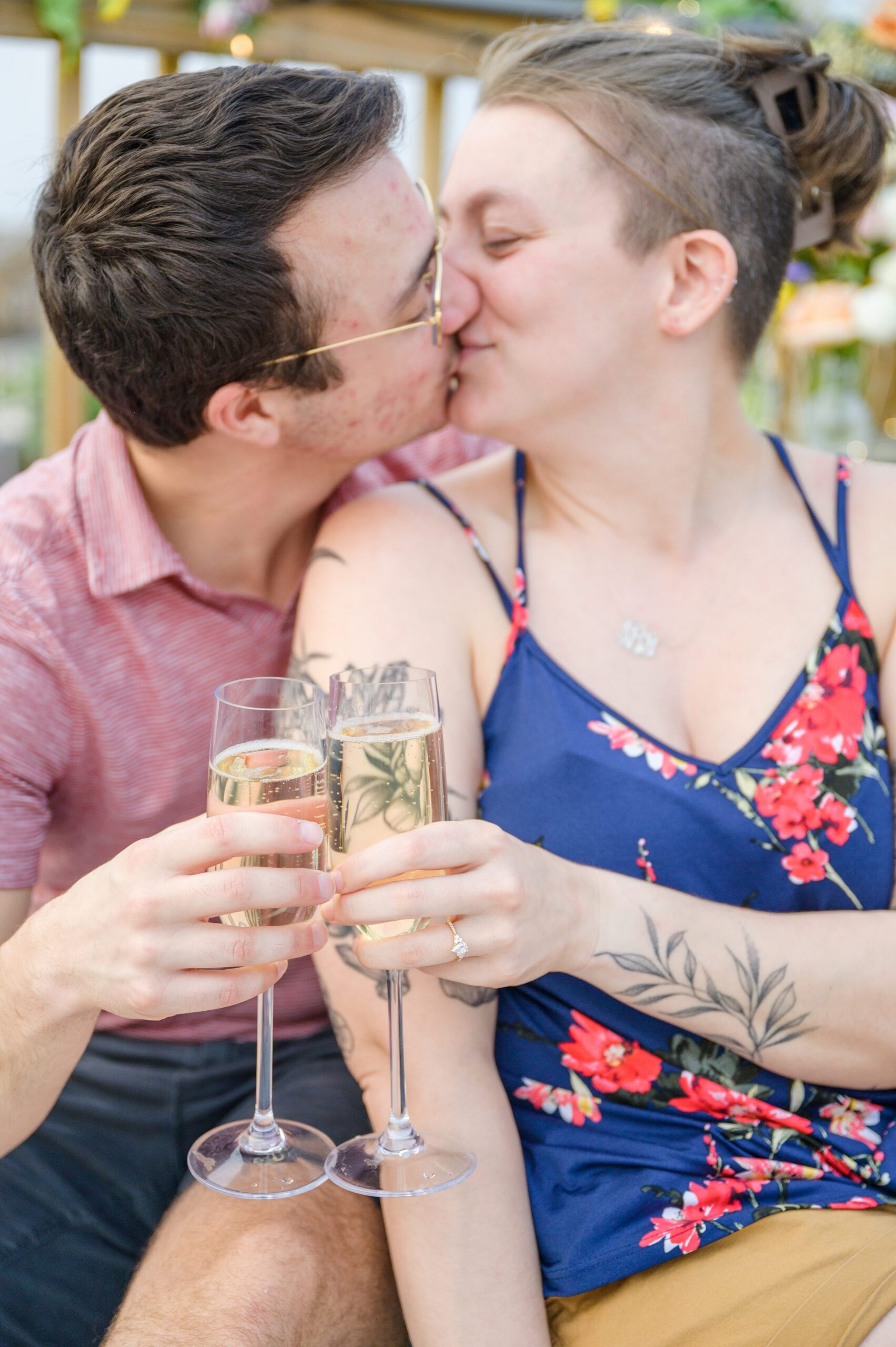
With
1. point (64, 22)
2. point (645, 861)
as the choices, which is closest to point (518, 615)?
point (645, 861)

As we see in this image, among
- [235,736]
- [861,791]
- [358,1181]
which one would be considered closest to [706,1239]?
[358,1181]

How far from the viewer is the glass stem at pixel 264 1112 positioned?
53.1 inches

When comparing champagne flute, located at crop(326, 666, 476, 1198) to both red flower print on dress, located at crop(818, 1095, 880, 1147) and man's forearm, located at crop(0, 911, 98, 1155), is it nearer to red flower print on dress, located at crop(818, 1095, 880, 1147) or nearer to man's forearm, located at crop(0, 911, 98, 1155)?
man's forearm, located at crop(0, 911, 98, 1155)

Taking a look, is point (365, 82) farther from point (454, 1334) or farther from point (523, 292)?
point (454, 1334)

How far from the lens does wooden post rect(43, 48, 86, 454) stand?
11.1 ft

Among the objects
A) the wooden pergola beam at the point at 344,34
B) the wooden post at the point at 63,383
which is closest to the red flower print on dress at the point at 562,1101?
the wooden post at the point at 63,383

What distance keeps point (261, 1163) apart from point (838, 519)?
51.1 inches

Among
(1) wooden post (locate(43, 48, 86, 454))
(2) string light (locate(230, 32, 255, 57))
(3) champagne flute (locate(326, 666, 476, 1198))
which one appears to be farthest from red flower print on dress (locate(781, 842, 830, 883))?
(2) string light (locate(230, 32, 255, 57))

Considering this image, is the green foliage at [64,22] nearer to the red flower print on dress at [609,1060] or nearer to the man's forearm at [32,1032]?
the man's forearm at [32,1032]

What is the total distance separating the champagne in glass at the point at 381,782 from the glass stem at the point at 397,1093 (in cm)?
13

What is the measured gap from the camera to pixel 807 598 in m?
1.88

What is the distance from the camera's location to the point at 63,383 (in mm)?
3566

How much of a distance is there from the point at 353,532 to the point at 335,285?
356 mm

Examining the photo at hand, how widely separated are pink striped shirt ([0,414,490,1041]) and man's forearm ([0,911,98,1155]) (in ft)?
0.94
